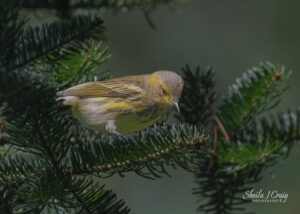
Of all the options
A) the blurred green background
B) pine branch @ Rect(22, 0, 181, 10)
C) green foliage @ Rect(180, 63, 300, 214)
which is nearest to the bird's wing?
pine branch @ Rect(22, 0, 181, 10)

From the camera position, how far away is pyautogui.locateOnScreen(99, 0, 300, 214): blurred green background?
507 cm

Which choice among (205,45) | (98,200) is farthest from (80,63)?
(205,45)

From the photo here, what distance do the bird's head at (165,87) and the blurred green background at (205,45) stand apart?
1.15 metres

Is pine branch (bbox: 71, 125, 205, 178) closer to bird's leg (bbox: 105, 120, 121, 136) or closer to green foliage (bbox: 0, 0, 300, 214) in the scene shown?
green foliage (bbox: 0, 0, 300, 214)

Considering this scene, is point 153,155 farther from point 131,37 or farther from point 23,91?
point 131,37

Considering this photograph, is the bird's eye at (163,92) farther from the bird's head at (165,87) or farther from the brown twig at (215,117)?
the brown twig at (215,117)

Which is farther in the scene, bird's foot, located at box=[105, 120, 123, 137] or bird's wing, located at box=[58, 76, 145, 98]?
bird's wing, located at box=[58, 76, 145, 98]

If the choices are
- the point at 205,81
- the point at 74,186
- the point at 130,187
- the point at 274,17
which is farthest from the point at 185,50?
the point at 74,186

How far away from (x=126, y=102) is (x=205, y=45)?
2.36 m

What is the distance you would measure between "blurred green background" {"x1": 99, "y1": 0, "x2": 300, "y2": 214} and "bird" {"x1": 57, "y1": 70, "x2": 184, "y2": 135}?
1143 mm

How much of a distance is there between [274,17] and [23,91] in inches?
175

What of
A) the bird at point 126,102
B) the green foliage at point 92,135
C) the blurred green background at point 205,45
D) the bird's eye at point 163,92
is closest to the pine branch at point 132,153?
the green foliage at point 92,135

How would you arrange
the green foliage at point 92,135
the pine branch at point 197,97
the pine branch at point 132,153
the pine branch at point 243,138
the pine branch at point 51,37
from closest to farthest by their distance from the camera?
the green foliage at point 92,135, the pine branch at point 132,153, the pine branch at point 243,138, the pine branch at point 51,37, the pine branch at point 197,97

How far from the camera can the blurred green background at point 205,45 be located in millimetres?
5074
